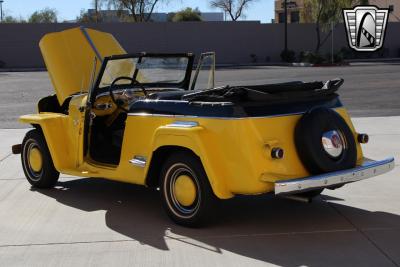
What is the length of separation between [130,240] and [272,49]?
44.7 metres

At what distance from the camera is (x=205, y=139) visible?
220 inches

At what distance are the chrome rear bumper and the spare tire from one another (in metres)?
0.12

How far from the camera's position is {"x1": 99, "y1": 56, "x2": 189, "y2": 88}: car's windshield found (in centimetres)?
725

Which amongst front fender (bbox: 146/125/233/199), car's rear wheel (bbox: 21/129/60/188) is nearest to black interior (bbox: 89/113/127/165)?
car's rear wheel (bbox: 21/129/60/188)

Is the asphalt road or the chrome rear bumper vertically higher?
the chrome rear bumper

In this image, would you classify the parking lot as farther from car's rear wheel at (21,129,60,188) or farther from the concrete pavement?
car's rear wheel at (21,129,60,188)

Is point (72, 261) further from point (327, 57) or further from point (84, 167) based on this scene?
point (327, 57)

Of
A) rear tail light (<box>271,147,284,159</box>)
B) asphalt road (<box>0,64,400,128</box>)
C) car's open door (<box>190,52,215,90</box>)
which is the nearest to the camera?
rear tail light (<box>271,147,284,159</box>)

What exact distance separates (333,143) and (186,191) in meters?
1.39

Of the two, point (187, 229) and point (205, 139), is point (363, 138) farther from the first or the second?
point (187, 229)

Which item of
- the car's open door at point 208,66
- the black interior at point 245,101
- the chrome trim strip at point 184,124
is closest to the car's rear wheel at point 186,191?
the chrome trim strip at point 184,124

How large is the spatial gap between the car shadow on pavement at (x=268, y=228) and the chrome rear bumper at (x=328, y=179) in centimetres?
48

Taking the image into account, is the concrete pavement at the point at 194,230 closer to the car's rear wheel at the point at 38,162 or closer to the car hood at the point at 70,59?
the car's rear wheel at the point at 38,162

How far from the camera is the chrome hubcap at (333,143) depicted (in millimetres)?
5660
